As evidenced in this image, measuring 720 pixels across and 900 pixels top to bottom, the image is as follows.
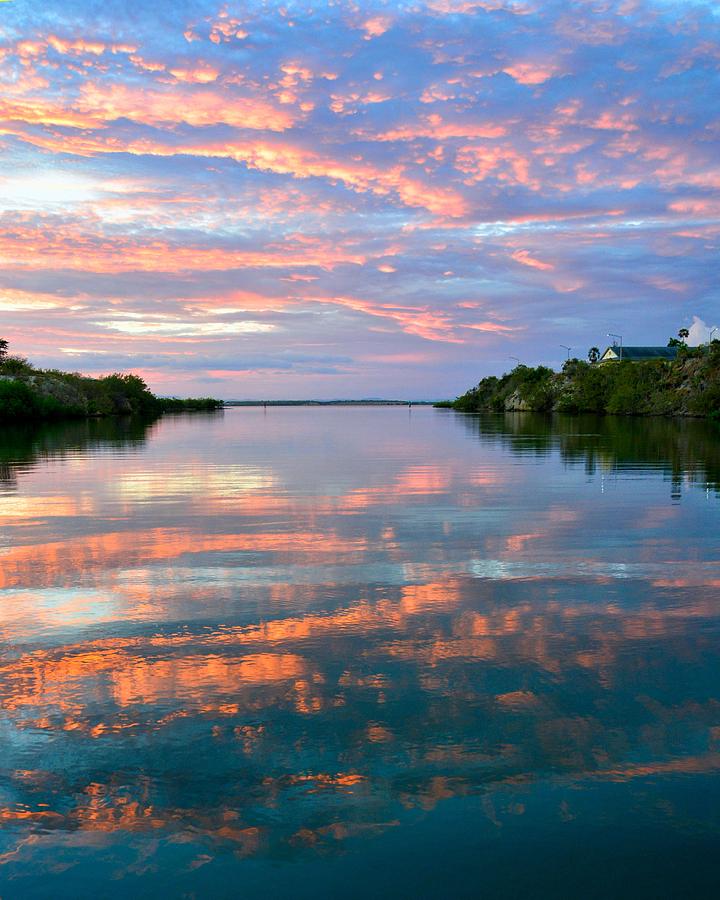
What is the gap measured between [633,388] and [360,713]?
399ft

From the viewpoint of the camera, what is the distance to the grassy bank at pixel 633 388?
4018 inches

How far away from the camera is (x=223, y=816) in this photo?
5367mm

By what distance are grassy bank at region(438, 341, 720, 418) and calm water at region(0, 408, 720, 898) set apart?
8096cm

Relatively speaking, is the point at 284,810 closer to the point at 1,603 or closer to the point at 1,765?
the point at 1,765

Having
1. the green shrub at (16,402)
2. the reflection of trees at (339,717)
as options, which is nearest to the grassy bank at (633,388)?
the green shrub at (16,402)

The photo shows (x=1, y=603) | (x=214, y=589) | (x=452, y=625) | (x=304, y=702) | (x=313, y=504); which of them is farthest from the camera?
(x=313, y=504)

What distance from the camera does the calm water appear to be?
489 cm

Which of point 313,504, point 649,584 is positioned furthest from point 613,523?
point 313,504

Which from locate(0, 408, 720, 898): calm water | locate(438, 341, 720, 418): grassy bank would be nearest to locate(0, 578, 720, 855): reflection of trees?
locate(0, 408, 720, 898): calm water

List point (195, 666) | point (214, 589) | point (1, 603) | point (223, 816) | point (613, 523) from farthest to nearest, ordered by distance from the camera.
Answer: point (613, 523)
point (214, 589)
point (1, 603)
point (195, 666)
point (223, 816)

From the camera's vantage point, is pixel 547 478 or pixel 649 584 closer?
pixel 649 584

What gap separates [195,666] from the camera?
821 centimetres

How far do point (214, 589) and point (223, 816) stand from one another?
21.0 ft

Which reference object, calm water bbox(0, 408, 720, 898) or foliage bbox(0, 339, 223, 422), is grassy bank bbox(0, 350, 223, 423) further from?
calm water bbox(0, 408, 720, 898)
